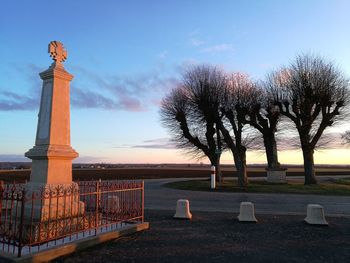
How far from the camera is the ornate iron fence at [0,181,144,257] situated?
672 centimetres

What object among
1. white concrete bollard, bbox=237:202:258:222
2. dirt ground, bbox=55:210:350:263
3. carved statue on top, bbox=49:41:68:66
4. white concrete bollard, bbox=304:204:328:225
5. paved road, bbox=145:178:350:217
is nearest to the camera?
dirt ground, bbox=55:210:350:263

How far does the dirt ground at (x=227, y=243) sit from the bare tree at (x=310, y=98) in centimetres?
1594

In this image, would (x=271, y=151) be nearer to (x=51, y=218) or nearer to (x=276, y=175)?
(x=276, y=175)

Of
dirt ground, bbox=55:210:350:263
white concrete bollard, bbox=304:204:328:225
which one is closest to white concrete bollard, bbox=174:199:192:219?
dirt ground, bbox=55:210:350:263

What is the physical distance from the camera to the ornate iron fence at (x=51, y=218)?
6.72 metres

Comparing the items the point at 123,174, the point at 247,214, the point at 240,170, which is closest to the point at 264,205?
the point at 247,214

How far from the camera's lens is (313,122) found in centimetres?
2766

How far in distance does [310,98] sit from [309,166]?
549 centimetres

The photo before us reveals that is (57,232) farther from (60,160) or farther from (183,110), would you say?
(183,110)

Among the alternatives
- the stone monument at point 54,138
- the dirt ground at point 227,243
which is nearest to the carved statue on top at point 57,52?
the stone monument at point 54,138

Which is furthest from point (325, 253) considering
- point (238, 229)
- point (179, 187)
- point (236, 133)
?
point (236, 133)

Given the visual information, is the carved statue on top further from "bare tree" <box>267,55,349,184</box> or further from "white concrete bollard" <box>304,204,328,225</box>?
"bare tree" <box>267,55,349,184</box>

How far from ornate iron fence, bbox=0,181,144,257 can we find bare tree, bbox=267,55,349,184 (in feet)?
65.4

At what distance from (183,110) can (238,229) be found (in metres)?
20.6
